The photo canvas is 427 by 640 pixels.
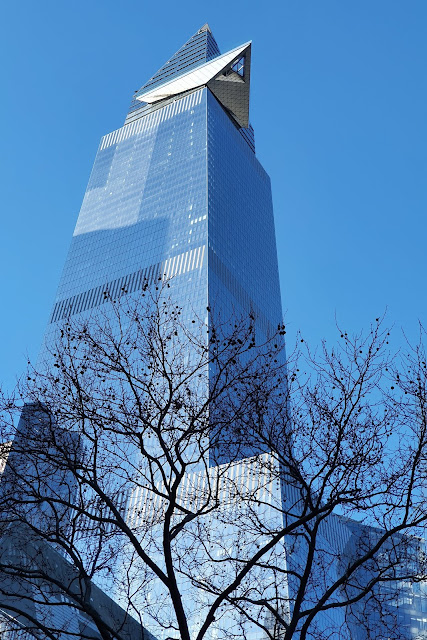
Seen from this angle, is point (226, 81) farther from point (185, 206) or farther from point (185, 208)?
point (185, 208)

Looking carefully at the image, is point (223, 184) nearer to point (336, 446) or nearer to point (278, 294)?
point (278, 294)

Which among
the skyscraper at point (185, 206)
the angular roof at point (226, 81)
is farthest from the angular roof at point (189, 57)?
the angular roof at point (226, 81)

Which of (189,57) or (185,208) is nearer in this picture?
(185,208)

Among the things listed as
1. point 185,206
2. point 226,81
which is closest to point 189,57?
point 226,81

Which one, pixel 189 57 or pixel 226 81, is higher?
pixel 189 57

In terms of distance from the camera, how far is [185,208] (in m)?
98.1

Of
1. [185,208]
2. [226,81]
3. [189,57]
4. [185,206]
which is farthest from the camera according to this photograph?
[189,57]

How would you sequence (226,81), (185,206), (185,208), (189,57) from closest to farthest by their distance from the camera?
(185,208) → (185,206) → (226,81) → (189,57)

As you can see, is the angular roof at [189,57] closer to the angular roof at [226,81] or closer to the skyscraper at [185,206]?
the skyscraper at [185,206]

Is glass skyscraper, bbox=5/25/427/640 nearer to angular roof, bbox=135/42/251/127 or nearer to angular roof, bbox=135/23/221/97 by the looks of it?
angular roof, bbox=135/42/251/127

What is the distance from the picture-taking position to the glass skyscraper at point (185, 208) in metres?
92.4

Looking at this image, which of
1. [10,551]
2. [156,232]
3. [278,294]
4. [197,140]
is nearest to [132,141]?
[197,140]

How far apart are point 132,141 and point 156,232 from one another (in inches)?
1132

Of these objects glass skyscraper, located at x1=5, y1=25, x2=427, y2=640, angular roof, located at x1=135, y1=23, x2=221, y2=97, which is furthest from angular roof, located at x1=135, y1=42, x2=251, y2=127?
angular roof, located at x1=135, y1=23, x2=221, y2=97
